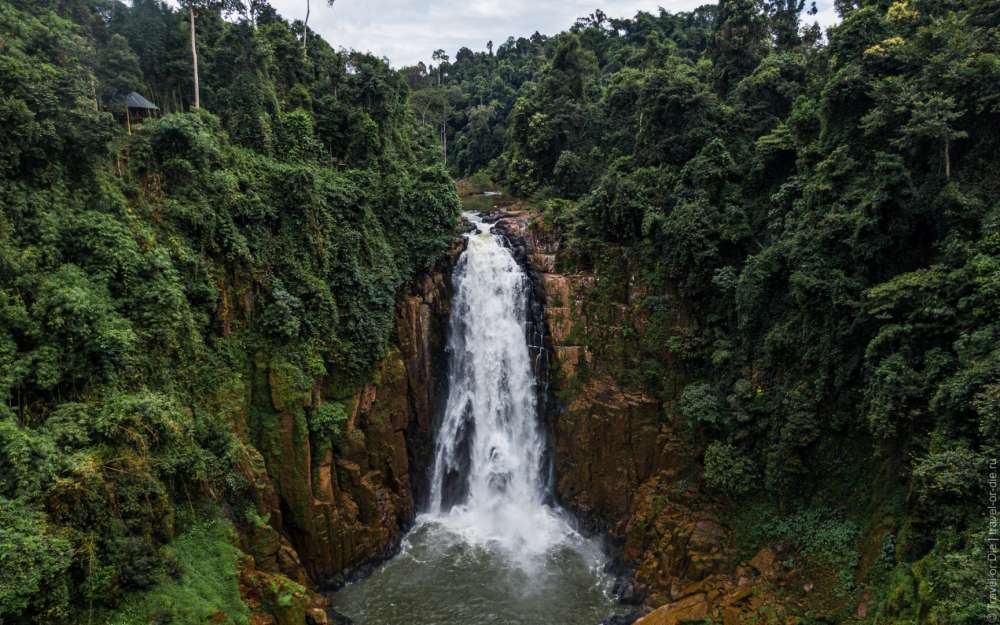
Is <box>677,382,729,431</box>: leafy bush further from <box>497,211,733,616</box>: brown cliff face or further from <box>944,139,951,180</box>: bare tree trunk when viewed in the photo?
<box>944,139,951,180</box>: bare tree trunk

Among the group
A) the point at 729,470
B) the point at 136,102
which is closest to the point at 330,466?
the point at 729,470

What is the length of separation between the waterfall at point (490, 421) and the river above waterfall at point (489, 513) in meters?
0.04

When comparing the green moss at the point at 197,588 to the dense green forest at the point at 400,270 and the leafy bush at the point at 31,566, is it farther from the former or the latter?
the leafy bush at the point at 31,566

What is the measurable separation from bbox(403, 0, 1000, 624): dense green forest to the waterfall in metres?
3.70

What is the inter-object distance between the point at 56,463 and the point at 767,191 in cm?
2280

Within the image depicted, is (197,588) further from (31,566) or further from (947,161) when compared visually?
(947,161)

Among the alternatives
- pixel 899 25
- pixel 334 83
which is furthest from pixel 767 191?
pixel 334 83

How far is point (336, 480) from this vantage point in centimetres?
1862

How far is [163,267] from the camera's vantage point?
47.0 feet

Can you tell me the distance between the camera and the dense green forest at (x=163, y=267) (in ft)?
35.4

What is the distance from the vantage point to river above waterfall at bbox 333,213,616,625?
55.8ft

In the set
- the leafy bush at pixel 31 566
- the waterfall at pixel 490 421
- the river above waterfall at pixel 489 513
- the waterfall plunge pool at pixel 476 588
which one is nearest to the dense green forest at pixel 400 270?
the leafy bush at pixel 31 566

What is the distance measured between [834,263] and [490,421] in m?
13.9

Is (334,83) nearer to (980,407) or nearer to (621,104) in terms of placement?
(621,104)
